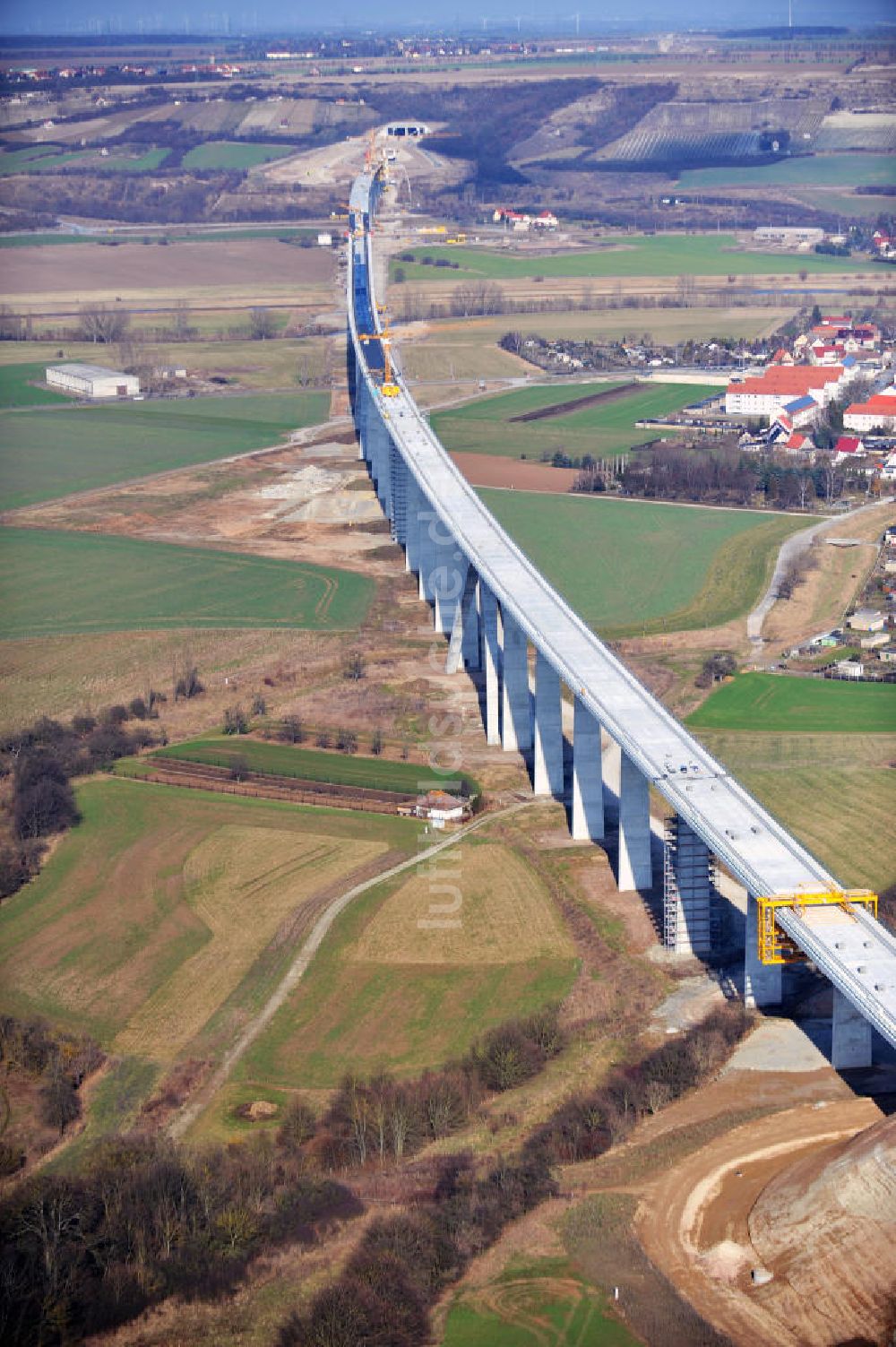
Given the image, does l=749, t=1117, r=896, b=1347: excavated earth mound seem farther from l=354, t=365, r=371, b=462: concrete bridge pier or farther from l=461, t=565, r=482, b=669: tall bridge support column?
l=354, t=365, r=371, b=462: concrete bridge pier

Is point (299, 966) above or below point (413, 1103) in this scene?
below

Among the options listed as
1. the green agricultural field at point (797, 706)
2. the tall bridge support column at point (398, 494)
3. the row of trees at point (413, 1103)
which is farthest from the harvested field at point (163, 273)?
the row of trees at point (413, 1103)

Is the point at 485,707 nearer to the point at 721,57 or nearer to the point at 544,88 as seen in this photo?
the point at 544,88

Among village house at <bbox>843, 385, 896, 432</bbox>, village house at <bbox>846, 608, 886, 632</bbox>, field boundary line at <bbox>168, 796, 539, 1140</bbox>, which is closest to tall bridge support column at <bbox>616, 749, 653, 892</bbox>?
field boundary line at <bbox>168, 796, 539, 1140</bbox>

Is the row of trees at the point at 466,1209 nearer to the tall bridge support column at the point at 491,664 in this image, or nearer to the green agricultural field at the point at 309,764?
the green agricultural field at the point at 309,764

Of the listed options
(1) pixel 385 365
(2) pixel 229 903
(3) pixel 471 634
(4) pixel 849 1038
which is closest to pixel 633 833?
(2) pixel 229 903

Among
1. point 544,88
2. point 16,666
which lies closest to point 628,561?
point 16,666

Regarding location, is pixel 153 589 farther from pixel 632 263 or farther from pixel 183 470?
pixel 632 263
